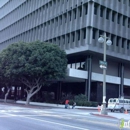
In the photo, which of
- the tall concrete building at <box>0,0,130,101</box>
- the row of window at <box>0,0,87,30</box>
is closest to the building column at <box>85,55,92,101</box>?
the tall concrete building at <box>0,0,130,101</box>

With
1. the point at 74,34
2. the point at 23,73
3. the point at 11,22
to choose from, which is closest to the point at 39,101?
the point at 23,73

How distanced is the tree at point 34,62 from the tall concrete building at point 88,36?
353 centimetres

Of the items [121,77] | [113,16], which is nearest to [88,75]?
[121,77]

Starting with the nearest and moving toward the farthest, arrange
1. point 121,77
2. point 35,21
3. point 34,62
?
1. point 34,62
2. point 121,77
3. point 35,21

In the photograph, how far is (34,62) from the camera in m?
36.7

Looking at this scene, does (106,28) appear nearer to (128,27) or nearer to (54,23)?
(128,27)

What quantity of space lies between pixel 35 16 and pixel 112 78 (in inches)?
907

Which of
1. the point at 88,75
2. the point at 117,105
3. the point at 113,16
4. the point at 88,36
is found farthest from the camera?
the point at 113,16

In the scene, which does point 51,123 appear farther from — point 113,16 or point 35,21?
point 35,21

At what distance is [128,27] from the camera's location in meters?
47.6

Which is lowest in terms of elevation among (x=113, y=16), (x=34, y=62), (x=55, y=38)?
(x=34, y=62)

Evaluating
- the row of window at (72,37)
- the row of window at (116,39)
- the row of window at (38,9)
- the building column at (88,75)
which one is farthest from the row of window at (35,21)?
the building column at (88,75)

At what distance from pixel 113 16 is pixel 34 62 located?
61.1 ft

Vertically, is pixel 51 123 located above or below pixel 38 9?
below
